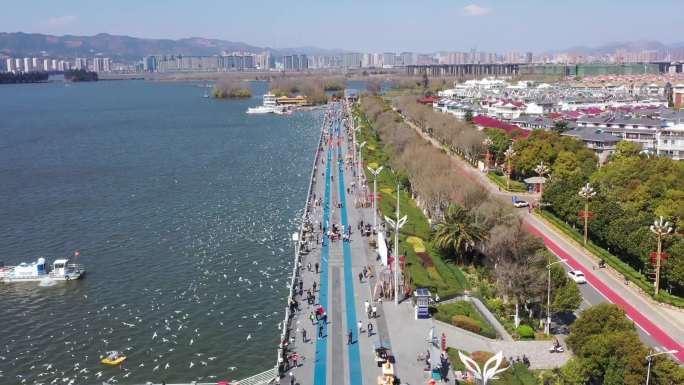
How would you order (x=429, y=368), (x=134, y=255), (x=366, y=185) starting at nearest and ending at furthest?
(x=429, y=368) → (x=134, y=255) → (x=366, y=185)

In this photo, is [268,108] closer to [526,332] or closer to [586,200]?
[586,200]

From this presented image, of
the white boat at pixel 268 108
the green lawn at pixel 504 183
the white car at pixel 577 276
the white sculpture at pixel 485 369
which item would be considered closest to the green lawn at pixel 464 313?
the white sculpture at pixel 485 369

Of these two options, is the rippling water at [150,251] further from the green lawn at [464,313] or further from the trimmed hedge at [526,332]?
the trimmed hedge at [526,332]

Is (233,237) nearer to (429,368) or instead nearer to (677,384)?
(429,368)

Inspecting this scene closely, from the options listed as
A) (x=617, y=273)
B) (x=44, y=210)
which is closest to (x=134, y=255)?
(x=44, y=210)

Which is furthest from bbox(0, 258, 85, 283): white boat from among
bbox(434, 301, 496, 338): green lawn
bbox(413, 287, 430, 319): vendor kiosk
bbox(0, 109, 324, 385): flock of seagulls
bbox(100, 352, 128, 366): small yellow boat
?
bbox(434, 301, 496, 338): green lawn

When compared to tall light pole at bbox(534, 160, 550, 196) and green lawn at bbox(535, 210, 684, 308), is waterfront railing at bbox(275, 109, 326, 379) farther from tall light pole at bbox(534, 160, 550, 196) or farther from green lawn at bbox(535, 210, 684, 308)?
tall light pole at bbox(534, 160, 550, 196)
